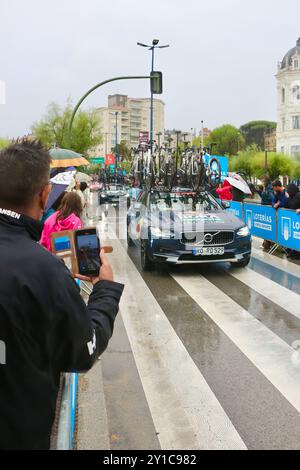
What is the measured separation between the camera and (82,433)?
3391 millimetres

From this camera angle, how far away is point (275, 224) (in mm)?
11461

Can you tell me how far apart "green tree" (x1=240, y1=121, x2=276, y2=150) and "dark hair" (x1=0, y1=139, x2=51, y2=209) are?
14984 centimetres

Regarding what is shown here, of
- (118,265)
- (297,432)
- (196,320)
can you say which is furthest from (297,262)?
(297,432)

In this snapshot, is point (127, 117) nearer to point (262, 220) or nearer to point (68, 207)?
point (262, 220)

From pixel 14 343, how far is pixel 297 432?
8.83ft

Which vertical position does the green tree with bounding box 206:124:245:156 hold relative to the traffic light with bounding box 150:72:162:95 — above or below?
above

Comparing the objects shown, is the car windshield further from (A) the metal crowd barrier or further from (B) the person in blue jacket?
(B) the person in blue jacket

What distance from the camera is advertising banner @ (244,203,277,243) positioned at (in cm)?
1168

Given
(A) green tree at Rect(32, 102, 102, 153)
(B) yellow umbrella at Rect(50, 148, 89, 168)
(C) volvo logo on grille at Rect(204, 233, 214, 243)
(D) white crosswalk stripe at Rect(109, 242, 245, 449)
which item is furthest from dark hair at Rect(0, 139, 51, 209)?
(A) green tree at Rect(32, 102, 102, 153)

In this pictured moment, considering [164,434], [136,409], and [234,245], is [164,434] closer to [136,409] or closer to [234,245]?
[136,409]

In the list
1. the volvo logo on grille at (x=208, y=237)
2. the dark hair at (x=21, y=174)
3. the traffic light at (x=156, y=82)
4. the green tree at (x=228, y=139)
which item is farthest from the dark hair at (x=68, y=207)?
the green tree at (x=228, y=139)

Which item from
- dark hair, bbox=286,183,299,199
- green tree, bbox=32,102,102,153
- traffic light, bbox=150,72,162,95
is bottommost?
dark hair, bbox=286,183,299,199

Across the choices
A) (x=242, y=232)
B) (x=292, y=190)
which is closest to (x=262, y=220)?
(x=292, y=190)

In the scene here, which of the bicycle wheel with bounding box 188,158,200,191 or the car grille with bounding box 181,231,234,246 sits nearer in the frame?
the car grille with bounding box 181,231,234,246
